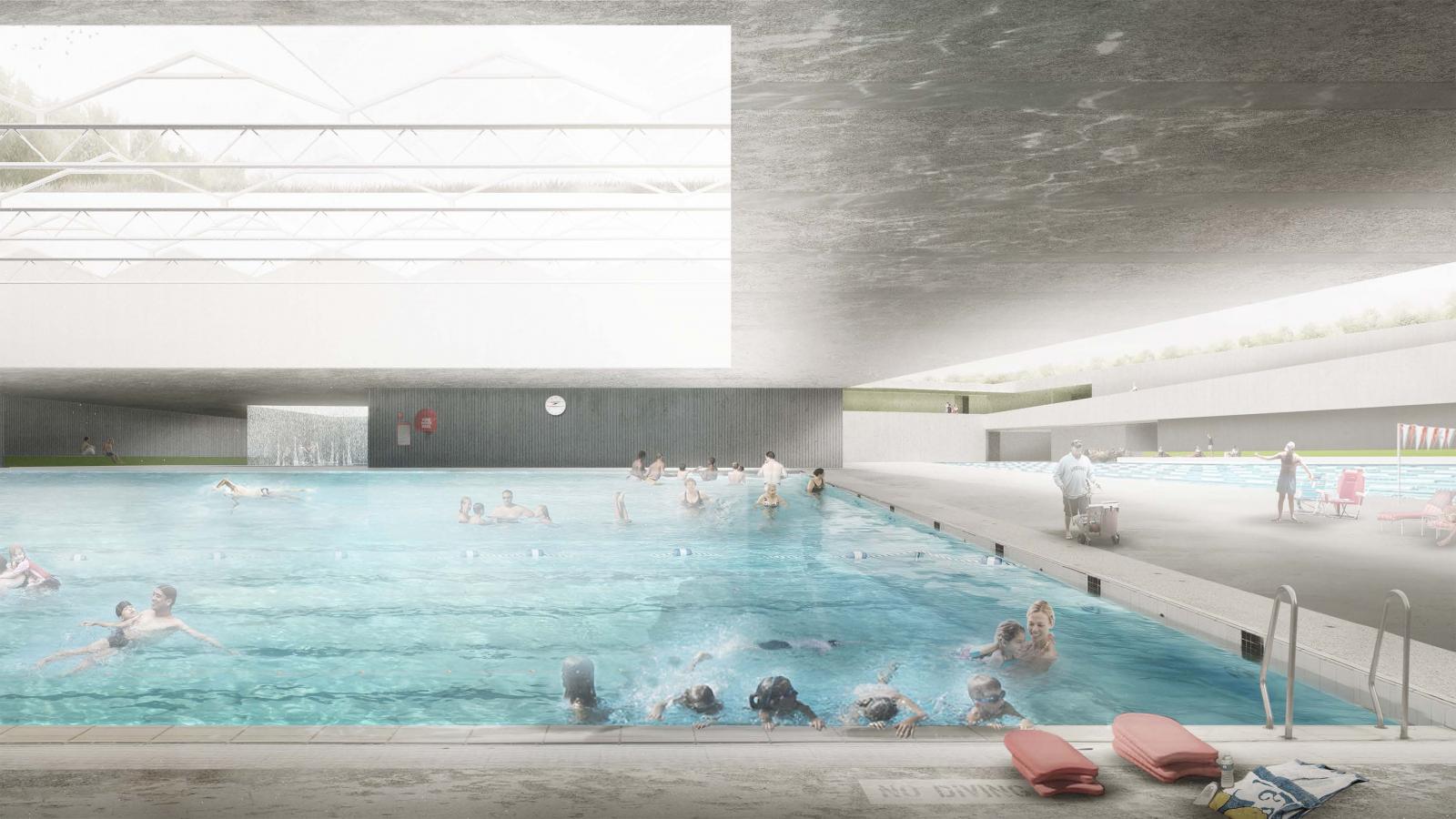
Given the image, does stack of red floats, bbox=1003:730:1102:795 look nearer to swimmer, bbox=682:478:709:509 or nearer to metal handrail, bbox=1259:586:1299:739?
metal handrail, bbox=1259:586:1299:739

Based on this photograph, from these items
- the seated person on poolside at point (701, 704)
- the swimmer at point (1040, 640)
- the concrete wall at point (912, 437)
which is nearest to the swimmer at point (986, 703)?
the swimmer at point (1040, 640)

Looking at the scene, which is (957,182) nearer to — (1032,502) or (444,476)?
(1032,502)

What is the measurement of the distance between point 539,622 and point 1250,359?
30.0 metres

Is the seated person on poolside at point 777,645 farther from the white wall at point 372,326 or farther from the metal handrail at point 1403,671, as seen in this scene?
the white wall at point 372,326

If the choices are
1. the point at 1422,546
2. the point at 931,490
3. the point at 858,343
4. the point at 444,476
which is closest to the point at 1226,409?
the point at 931,490

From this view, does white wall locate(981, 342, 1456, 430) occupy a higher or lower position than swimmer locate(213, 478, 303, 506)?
higher

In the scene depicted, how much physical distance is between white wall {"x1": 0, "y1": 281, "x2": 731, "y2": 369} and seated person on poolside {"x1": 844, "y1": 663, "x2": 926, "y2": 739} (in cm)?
1592

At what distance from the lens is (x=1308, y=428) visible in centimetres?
2527

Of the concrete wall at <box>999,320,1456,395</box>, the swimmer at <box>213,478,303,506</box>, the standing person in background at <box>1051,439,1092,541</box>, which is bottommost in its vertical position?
the swimmer at <box>213,478,303,506</box>

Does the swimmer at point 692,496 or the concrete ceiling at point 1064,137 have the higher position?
the concrete ceiling at point 1064,137

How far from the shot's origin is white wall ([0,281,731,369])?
2164 cm

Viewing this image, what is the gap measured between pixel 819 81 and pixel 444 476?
22312 mm

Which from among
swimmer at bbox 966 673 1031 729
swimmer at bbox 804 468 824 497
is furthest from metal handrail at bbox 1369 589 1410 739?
swimmer at bbox 804 468 824 497

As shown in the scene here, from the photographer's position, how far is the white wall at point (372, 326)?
21641 mm
